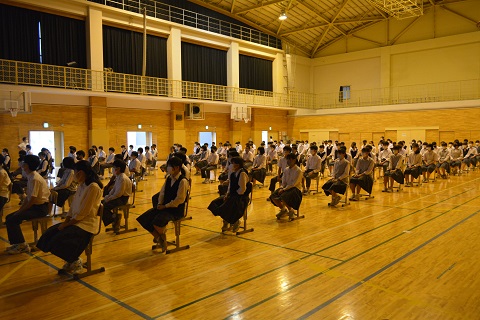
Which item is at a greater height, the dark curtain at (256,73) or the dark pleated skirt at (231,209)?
the dark curtain at (256,73)

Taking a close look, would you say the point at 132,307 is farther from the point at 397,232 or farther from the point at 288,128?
the point at 288,128

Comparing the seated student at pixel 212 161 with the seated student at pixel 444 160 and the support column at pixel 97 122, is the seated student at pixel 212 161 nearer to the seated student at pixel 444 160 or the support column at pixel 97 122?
the support column at pixel 97 122

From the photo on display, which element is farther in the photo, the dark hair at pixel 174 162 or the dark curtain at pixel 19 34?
the dark curtain at pixel 19 34

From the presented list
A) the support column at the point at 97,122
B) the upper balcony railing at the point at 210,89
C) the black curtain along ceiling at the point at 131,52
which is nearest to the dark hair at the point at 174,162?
the upper balcony railing at the point at 210,89

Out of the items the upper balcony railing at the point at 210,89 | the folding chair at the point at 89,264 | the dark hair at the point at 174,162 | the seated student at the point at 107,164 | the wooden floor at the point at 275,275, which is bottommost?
the wooden floor at the point at 275,275

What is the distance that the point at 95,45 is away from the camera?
20531mm

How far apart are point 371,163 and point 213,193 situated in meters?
5.08

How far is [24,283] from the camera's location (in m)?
4.94

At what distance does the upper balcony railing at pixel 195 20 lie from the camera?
74.7 feet

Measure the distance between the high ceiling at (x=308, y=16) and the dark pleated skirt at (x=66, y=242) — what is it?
24044mm

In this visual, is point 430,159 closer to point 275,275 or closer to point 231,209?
point 231,209

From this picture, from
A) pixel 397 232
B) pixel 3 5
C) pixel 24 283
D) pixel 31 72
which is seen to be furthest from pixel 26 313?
pixel 3 5

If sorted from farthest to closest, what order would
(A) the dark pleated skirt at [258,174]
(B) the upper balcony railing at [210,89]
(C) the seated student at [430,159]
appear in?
(B) the upper balcony railing at [210,89] < (C) the seated student at [430,159] < (A) the dark pleated skirt at [258,174]

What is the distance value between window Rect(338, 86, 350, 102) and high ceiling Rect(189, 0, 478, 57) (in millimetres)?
4188
